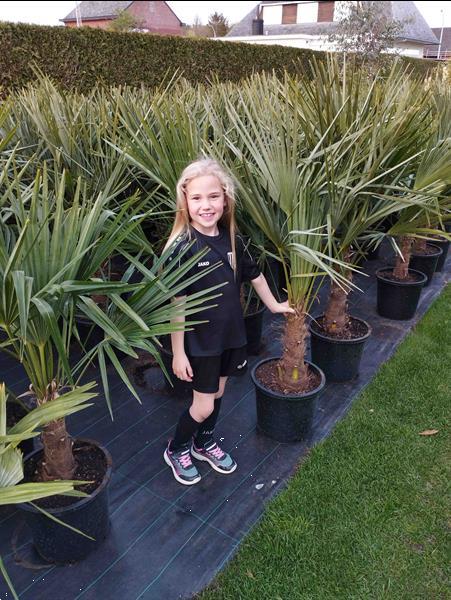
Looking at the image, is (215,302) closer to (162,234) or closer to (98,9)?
(162,234)

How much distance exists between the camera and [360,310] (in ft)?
14.4

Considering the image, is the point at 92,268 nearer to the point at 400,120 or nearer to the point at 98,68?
the point at 400,120

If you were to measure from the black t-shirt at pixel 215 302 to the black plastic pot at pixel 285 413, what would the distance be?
20.7 inches

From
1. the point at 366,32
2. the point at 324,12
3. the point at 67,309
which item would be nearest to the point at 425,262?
the point at 67,309

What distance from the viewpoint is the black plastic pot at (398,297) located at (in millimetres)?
3980

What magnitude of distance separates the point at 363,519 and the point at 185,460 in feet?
2.87

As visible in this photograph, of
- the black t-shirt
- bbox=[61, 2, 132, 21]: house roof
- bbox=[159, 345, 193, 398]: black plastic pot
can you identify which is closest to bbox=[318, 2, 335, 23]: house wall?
bbox=[61, 2, 132, 21]: house roof

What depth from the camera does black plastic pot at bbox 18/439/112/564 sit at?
175 cm

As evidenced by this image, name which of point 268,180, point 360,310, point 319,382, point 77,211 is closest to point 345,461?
point 319,382

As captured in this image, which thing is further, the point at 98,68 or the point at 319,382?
the point at 98,68

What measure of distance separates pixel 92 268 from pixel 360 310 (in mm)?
3288

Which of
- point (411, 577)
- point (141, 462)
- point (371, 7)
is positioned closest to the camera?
point (411, 577)

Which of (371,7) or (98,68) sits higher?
(371,7)

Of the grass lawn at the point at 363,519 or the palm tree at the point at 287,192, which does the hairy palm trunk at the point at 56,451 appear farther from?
the palm tree at the point at 287,192
